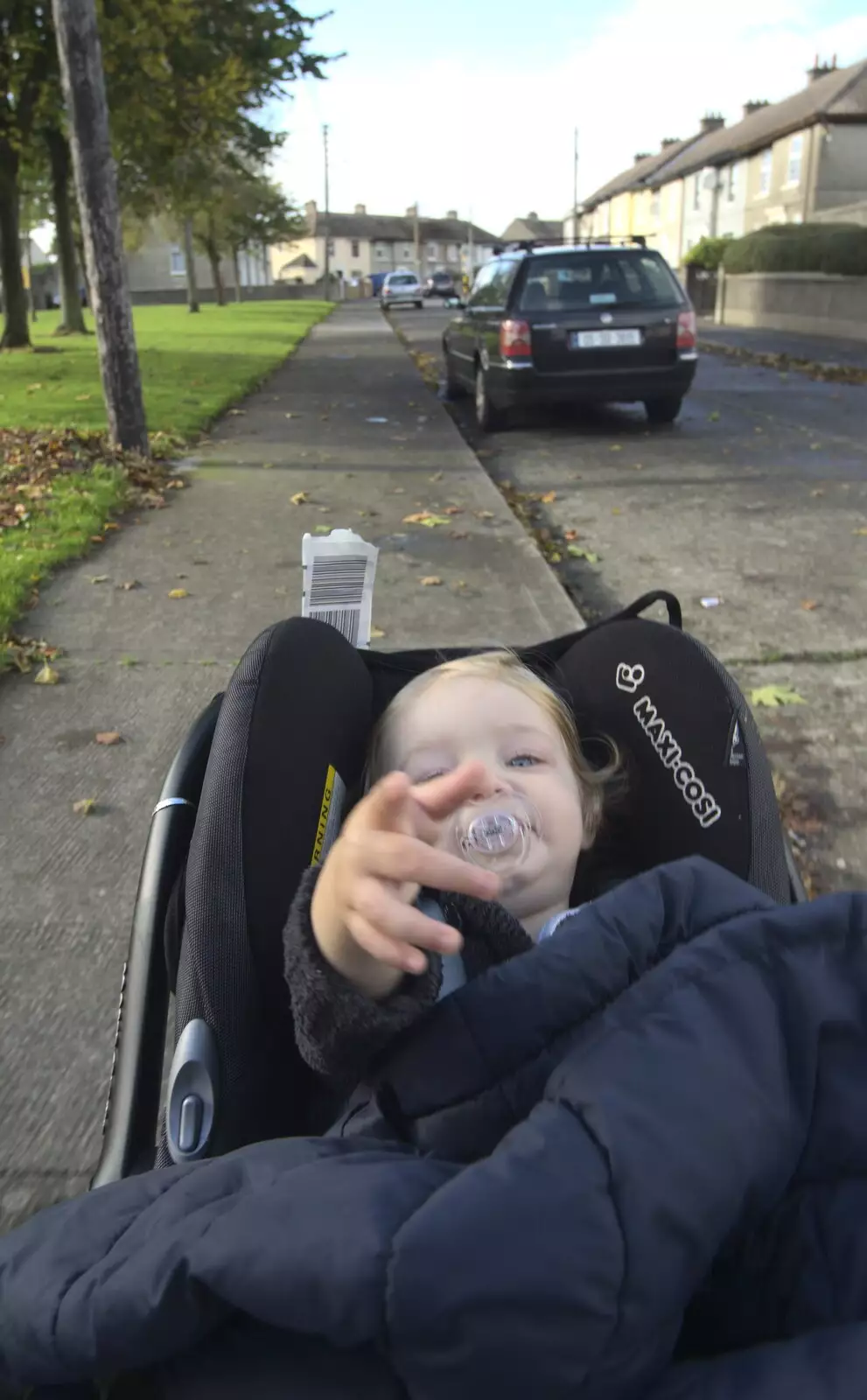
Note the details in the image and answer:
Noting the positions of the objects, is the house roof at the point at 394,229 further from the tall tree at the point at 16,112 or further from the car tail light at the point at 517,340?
the car tail light at the point at 517,340

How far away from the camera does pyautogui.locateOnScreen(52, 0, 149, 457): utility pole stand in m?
7.84

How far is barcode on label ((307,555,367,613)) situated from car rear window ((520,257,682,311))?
809 centimetres

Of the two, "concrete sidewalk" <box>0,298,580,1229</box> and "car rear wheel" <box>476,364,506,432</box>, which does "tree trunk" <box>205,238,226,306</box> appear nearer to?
"car rear wheel" <box>476,364,506,432</box>

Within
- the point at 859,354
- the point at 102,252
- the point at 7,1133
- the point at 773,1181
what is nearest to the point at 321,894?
the point at 773,1181

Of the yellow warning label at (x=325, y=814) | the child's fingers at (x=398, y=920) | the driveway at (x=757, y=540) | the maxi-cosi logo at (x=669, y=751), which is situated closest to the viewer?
the child's fingers at (x=398, y=920)

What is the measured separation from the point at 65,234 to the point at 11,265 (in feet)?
18.4

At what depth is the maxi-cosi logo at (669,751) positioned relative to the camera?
203cm

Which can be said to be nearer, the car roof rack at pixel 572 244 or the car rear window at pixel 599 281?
the car rear window at pixel 599 281

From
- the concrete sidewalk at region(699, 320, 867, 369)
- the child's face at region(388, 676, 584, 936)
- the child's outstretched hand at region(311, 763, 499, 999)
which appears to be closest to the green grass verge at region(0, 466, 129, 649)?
the child's face at region(388, 676, 584, 936)

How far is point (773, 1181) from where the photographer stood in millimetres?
1223

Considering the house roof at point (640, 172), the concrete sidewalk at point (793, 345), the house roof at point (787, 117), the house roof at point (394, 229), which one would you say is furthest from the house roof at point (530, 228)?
the concrete sidewalk at point (793, 345)

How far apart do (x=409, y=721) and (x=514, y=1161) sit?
1041mm

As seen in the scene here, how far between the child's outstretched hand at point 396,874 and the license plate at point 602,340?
9.09 metres

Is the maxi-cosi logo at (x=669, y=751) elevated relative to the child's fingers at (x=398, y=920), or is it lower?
lower
